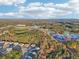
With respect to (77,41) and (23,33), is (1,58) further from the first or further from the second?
(77,41)

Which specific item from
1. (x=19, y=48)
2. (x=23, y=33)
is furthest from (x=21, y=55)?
(x=23, y=33)

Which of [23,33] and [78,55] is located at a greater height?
[23,33]

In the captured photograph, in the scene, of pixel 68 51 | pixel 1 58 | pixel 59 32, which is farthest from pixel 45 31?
pixel 1 58

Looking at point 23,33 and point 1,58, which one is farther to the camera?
point 23,33

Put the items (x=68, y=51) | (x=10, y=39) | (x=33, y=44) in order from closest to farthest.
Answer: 1. (x=68, y=51)
2. (x=33, y=44)
3. (x=10, y=39)

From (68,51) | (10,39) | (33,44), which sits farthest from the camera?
(10,39)

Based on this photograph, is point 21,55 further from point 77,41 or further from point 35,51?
point 77,41

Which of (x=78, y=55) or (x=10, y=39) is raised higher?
(x=10, y=39)

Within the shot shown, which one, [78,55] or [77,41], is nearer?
[78,55]
